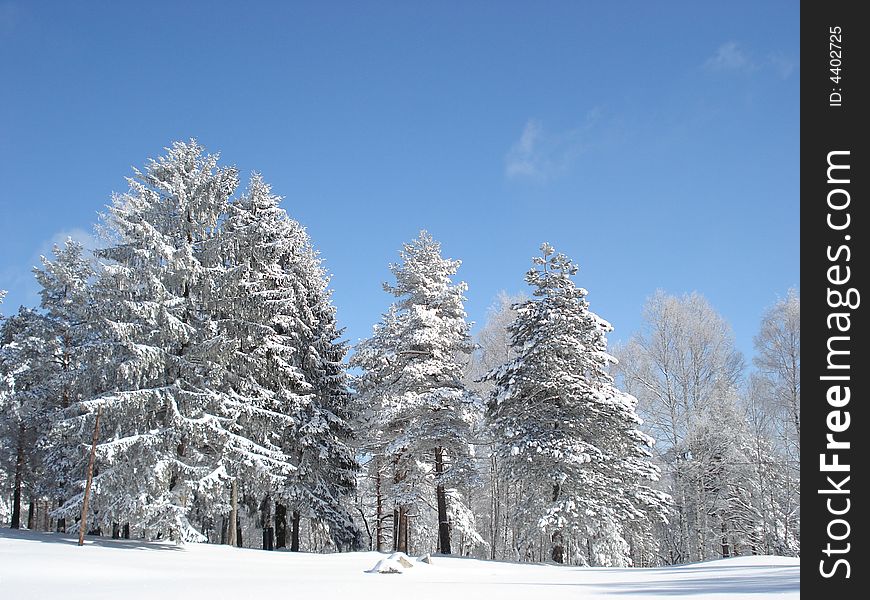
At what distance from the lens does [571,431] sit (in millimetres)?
21922

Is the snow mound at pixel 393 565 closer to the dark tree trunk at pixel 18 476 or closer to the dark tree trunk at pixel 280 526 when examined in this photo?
the dark tree trunk at pixel 280 526

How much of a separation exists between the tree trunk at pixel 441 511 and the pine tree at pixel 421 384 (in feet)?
0.12

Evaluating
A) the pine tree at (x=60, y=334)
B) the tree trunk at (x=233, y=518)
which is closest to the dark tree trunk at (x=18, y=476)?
the pine tree at (x=60, y=334)

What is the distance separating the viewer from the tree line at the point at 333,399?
20.1 metres

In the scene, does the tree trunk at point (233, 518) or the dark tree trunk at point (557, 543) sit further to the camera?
the dark tree trunk at point (557, 543)

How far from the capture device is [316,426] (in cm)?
2370

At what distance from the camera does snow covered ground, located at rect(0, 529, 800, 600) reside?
8.66 metres

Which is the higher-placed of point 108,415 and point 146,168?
point 146,168

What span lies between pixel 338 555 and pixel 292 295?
1002 cm

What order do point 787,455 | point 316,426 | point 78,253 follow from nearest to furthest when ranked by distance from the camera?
1. point 316,426
2. point 787,455
3. point 78,253

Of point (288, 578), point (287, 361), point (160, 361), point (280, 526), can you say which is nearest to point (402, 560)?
point (288, 578)
